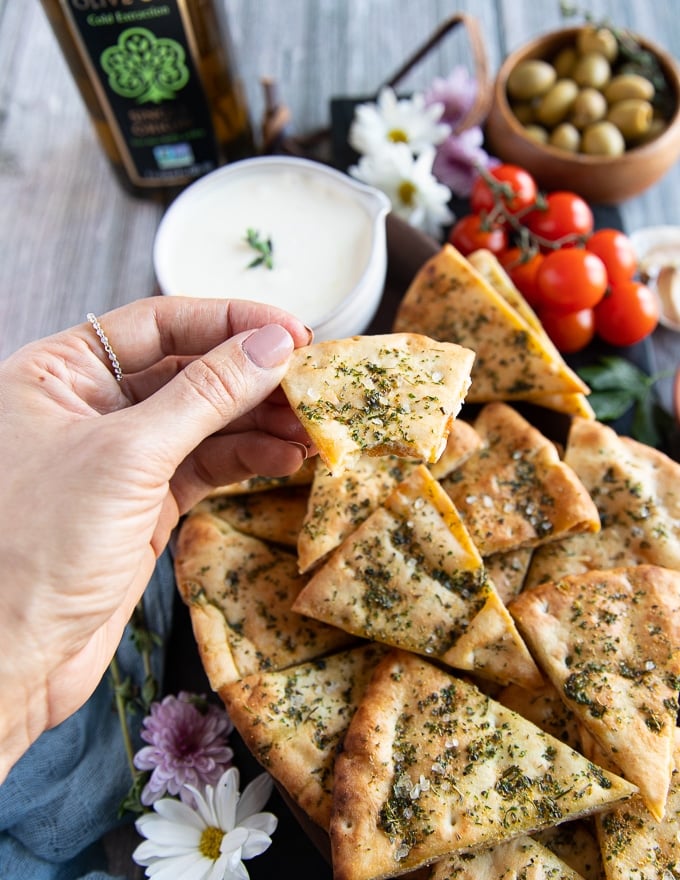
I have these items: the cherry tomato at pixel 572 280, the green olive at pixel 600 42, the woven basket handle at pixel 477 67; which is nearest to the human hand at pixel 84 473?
the cherry tomato at pixel 572 280

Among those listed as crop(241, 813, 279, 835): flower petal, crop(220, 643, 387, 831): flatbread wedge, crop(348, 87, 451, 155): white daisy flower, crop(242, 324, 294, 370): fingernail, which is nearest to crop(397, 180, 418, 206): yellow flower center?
crop(348, 87, 451, 155): white daisy flower

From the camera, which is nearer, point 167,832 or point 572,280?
point 167,832

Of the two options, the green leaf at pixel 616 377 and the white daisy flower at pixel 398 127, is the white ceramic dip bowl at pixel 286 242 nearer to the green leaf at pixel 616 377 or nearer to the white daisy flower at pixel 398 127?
the white daisy flower at pixel 398 127

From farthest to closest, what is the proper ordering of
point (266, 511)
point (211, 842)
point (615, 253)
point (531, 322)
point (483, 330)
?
1. point (615, 253)
2. point (531, 322)
3. point (483, 330)
4. point (266, 511)
5. point (211, 842)

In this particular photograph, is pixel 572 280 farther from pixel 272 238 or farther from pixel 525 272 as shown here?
pixel 272 238

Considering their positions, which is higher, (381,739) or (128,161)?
(128,161)

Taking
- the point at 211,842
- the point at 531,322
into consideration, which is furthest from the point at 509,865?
the point at 531,322

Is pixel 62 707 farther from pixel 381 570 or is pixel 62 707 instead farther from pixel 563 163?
pixel 563 163

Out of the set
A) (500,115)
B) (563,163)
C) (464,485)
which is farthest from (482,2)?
(464,485)
